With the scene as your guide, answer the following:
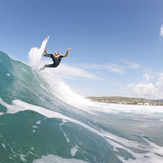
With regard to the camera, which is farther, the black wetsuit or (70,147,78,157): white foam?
the black wetsuit

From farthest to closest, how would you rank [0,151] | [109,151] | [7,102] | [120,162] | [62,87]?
[62,87] → [7,102] → [109,151] → [120,162] → [0,151]

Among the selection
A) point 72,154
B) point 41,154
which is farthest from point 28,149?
point 72,154

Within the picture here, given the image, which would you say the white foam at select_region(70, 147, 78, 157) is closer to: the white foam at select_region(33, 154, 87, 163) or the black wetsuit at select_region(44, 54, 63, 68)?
the white foam at select_region(33, 154, 87, 163)

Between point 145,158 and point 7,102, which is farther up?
point 7,102

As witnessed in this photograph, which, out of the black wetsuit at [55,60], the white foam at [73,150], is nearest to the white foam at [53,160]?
the white foam at [73,150]

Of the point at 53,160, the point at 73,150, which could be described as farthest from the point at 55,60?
the point at 53,160

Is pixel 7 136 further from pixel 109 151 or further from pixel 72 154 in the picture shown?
pixel 109 151

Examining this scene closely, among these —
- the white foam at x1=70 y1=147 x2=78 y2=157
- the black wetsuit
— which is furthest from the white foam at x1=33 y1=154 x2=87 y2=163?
the black wetsuit

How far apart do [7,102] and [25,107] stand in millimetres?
666

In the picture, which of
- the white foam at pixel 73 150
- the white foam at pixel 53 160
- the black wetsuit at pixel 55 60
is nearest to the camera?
the white foam at pixel 53 160

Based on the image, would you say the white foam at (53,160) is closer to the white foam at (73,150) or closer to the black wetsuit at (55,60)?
the white foam at (73,150)

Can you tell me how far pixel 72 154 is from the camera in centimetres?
380

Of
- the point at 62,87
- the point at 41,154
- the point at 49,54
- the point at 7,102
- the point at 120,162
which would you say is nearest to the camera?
the point at 41,154

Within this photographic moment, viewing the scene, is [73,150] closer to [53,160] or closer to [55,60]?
[53,160]
